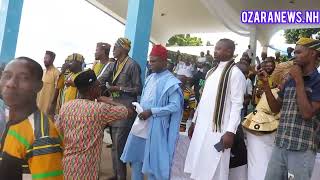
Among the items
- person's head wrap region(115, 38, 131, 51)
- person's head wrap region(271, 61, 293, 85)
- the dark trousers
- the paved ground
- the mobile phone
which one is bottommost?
the paved ground

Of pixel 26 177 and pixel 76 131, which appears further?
pixel 76 131

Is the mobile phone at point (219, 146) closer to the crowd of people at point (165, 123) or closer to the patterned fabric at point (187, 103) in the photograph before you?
the crowd of people at point (165, 123)

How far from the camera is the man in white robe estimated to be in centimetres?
347

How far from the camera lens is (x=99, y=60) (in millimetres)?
5430

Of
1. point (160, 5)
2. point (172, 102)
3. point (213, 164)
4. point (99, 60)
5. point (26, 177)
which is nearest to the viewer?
point (26, 177)

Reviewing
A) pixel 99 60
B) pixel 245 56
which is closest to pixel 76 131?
pixel 99 60

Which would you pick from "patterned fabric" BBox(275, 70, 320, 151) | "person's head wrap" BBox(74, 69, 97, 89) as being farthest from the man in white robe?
"person's head wrap" BBox(74, 69, 97, 89)

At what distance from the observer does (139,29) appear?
6059 mm

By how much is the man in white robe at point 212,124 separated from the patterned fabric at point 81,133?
37.3 inches

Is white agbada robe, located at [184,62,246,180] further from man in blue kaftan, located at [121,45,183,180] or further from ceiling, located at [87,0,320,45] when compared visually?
ceiling, located at [87,0,320,45]

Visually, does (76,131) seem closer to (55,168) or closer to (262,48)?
(55,168)

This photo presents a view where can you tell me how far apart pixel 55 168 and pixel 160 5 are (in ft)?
43.5

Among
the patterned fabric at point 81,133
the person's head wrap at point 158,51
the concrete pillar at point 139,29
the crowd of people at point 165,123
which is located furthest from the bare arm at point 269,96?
the concrete pillar at point 139,29

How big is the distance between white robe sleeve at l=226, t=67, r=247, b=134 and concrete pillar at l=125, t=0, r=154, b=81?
2569mm
